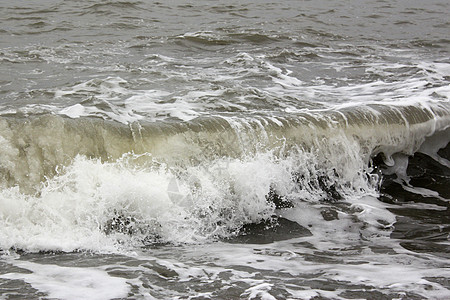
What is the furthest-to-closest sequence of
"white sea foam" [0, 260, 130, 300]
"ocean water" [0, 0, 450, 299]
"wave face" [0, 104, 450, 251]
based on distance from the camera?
"wave face" [0, 104, 450, 251] < "ocean water" [0, 0, 450, 299] < "white sea foam" [0, 260, 130, 300]

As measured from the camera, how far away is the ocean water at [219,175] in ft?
10.5

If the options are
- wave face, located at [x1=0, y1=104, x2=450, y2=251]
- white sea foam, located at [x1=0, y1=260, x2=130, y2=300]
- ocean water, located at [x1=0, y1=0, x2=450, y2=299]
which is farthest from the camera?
wave face, located at [x1=0, y1=104, x2=450, y2=251]

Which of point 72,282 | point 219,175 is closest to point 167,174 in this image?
point 219,175

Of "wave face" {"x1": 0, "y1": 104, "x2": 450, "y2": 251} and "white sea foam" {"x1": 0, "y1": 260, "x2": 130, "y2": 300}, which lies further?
"wave face" {"x1": 0, "y1": 104, "x2": 450, "y2": 251}

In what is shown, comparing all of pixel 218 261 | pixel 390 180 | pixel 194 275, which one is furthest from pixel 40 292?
pixel 390 180

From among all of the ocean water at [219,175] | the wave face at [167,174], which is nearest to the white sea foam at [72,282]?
the ocean water at [219,175]

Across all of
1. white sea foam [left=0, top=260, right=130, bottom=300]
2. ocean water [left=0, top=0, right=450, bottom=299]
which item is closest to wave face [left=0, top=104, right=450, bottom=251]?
ocean water [left=0, top=0, right=450, bottom=299]

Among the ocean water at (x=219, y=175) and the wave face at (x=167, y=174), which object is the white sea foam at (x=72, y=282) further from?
the wave face at (x=167, y=174)

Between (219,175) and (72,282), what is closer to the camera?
(72,282)

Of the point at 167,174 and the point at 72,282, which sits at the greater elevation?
the point at 167,174

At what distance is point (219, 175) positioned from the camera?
4.79 meters

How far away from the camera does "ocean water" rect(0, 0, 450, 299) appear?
3195 millimetres

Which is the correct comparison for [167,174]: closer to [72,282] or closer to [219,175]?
[219,175]

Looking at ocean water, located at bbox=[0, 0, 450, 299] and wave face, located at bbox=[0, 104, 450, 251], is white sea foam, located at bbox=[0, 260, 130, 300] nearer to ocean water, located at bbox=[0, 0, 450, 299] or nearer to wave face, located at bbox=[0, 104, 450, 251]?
ocean water, located at bbox=[0, 0, 450, 299]
